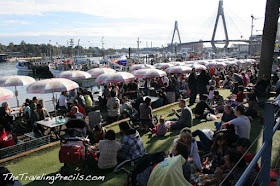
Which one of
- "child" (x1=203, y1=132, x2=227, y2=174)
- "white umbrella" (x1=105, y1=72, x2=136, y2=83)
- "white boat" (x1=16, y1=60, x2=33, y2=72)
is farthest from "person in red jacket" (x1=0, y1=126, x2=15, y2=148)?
"white boat" (x1=16, y1=60, x2=33, y2=72)

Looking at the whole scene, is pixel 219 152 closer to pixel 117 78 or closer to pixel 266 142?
pixel 266 142

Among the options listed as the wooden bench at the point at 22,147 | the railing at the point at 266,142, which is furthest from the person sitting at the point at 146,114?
the railing at the point at 266,142

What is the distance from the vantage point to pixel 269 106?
7.38 feet

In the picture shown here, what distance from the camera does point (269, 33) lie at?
11547 millimetres

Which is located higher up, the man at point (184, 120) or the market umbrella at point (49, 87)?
the market umbrella at point (49, 87)

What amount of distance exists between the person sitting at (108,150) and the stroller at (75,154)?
0.31 metres

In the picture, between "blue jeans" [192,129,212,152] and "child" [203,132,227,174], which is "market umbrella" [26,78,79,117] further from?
"child" [203,132,227,174]

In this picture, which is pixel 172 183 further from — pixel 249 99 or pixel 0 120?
pixel 249 99

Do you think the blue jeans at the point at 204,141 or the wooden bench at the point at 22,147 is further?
the wooden bench at the point at 22,147

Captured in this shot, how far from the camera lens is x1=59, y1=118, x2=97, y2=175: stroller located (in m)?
4.59

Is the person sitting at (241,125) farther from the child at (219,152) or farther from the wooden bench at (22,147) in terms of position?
the wooden bench at (22,147)

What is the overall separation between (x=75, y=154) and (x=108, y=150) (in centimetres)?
67

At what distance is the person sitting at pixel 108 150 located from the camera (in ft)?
15.7

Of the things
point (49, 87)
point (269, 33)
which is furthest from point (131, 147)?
point (269, 33)
